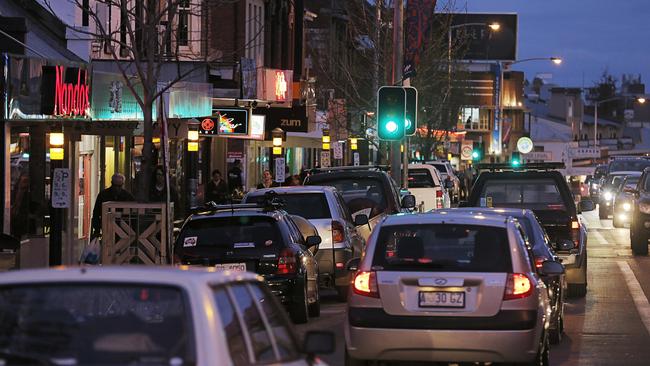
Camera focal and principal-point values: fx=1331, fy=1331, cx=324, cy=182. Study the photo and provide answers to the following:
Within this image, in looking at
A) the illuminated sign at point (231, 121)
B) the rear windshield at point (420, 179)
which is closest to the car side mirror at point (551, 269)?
the illuminated sign at point (231, 121)

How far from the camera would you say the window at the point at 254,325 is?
21.2ft

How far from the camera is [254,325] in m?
6.62

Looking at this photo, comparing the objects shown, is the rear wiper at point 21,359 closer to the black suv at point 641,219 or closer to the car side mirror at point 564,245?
the car side mirror at point 564,245

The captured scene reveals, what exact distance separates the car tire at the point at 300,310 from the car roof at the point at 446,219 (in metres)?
4.73

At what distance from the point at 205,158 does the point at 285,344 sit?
117 ft

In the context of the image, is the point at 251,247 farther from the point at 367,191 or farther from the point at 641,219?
the point at 641,219

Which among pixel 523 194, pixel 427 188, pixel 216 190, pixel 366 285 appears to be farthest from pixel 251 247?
pixel 427 188

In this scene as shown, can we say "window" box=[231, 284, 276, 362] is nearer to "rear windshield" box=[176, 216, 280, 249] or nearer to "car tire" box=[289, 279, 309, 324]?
"rear windshield" box=[176, 216, 280, 249]

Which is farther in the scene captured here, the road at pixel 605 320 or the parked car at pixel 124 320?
the road at pixel 605 320

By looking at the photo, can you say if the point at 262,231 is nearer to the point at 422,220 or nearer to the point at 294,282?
the point at 294,282

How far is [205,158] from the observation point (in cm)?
4234

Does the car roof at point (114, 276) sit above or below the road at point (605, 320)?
above

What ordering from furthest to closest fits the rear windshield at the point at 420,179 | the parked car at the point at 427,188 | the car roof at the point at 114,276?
the rear windshield at the point at 420,179, the parked car at the point at 427,188, the car roof at the point at 114,276

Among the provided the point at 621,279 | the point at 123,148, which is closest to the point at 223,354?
the point at 621,279
